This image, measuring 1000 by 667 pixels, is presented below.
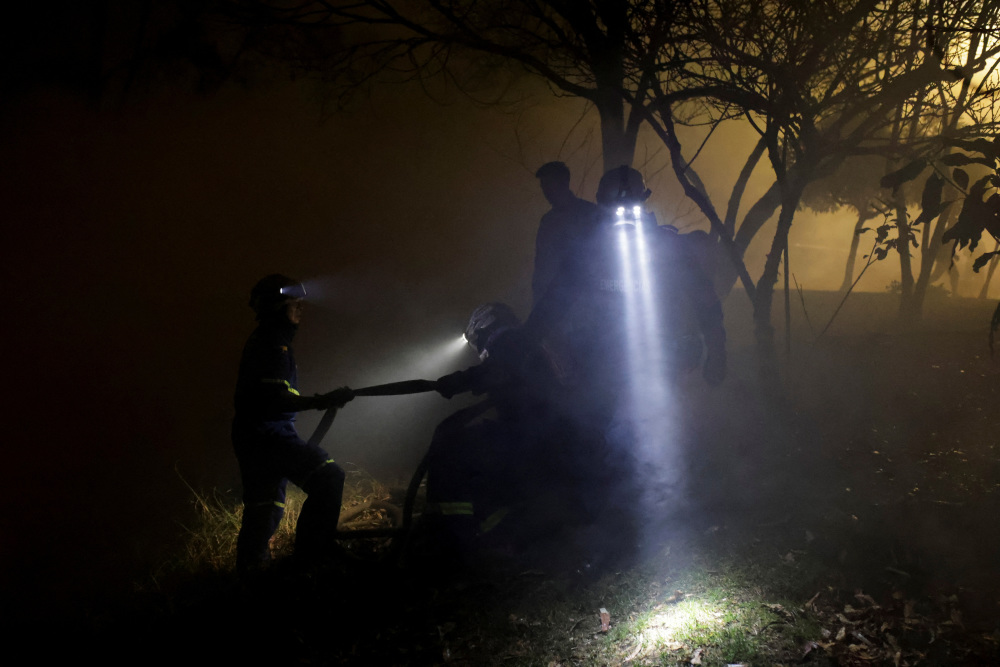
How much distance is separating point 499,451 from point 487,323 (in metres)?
0.91

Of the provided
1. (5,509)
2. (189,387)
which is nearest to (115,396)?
(189,387)

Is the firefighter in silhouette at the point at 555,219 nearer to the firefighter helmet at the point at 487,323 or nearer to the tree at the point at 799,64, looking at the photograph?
the firefighter helmet at the point at 487,323

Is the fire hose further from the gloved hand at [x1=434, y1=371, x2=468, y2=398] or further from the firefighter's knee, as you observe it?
the firefighter's knee

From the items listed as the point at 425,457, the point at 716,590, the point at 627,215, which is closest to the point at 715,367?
the point at 627,215

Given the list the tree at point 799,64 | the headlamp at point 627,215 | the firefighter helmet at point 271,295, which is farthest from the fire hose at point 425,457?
the tree at point 799,64

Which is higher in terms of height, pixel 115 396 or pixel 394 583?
pixel 115 396

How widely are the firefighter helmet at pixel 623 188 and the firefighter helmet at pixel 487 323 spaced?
1.11 metres

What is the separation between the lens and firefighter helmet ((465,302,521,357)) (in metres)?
3.95

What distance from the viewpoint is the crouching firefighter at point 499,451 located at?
3.62 m

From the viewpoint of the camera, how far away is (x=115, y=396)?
6348mm

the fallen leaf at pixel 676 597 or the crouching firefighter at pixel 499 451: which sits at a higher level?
the crouching firefighter at pixel 499 451

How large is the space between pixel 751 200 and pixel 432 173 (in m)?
15.4

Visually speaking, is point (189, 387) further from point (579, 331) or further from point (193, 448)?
point (579, 331)

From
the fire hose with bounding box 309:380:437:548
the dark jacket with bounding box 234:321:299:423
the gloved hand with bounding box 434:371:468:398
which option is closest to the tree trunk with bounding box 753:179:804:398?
the gloved hand with bounding box 434:371:468:398
